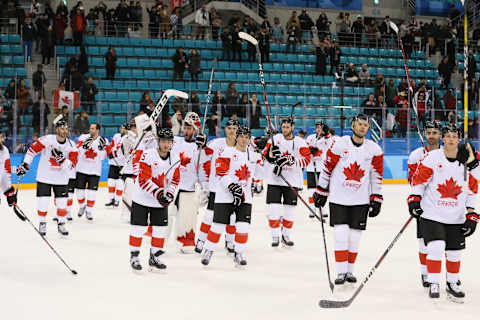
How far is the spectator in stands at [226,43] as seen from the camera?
18125mm

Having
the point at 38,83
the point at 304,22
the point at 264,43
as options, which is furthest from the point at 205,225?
the point at 304,22

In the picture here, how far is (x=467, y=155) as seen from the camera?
4613 millimetres

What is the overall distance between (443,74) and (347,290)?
15024mm

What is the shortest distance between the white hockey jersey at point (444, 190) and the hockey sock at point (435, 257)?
179 millimetres

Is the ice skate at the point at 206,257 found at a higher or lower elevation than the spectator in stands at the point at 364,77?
lower

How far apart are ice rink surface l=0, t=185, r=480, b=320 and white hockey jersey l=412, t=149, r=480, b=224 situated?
67 cm

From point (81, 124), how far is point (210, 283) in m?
8.96

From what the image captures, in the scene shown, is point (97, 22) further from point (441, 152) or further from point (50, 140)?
point (441, 152)

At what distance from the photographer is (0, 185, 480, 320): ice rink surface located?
14.6 feet

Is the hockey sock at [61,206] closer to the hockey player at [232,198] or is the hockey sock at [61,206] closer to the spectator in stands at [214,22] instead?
the hockey player at [232,198]

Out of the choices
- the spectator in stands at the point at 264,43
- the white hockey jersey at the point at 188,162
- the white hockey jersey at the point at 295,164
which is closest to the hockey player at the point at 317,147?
the white hockey jersey at the point at 295,164

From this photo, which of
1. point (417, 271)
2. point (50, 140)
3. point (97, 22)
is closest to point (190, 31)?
point (97, 22)

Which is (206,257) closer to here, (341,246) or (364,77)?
(341,246)

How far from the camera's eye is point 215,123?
1396 cm
